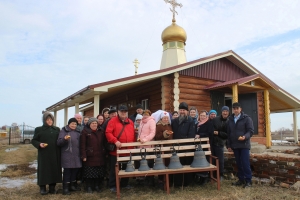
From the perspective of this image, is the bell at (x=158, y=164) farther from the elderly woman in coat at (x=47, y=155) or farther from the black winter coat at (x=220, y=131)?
the elderly woman in coat at (x=47, y=155)

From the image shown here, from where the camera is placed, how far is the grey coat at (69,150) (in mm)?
4840

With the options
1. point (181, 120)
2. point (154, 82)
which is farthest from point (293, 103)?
point (181, 120)

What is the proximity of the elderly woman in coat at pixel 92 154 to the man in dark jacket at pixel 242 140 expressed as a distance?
8.19 ft

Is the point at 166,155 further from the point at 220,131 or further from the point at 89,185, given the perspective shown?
the point at 89,185

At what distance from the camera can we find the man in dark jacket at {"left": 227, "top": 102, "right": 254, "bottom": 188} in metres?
5.02

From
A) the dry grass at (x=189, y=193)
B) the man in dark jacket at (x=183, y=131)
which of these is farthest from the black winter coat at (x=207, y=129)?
the dry grass at (x=189, y=193)

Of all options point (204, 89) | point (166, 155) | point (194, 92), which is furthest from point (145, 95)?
point (166, 155)

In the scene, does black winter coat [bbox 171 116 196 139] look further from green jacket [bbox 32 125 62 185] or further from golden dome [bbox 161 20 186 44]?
golden dome [bbox 161 20 186 44]

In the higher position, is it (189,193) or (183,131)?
(183,131)

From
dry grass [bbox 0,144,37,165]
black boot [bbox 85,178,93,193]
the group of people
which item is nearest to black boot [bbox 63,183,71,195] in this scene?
the group of people

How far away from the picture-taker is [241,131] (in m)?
5.05

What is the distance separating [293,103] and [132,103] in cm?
779

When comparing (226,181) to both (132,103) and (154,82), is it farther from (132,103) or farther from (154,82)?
(132,103)

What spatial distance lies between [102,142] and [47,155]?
1.00 meters
